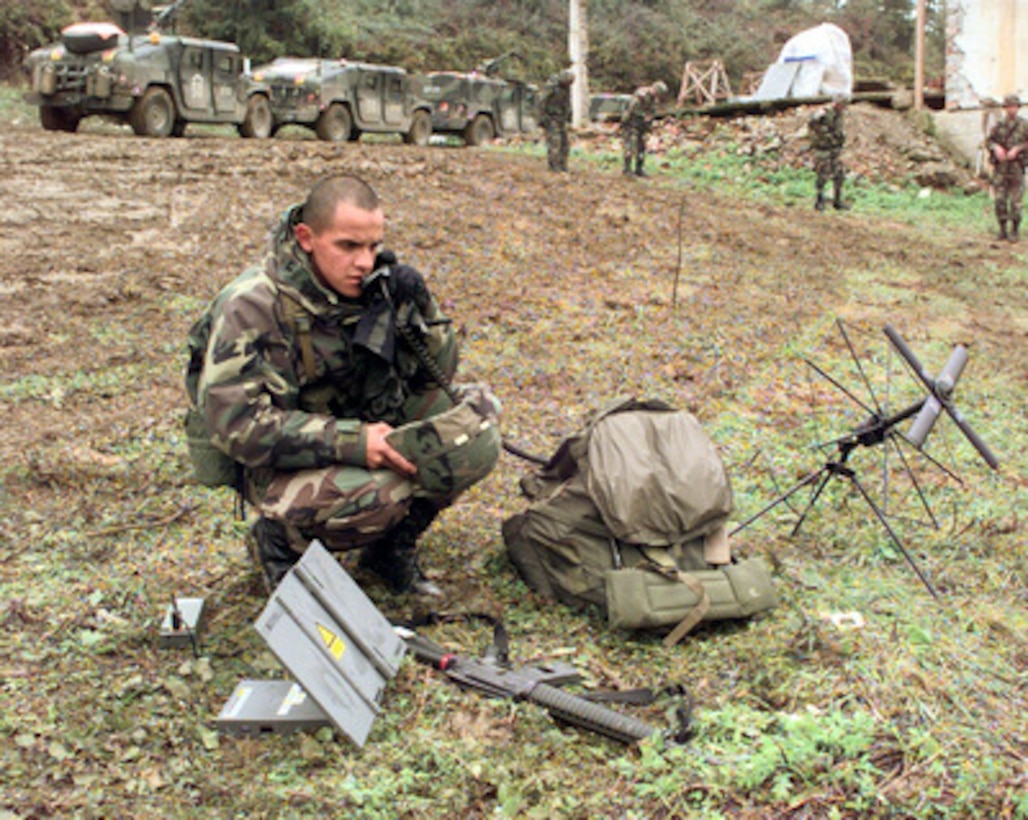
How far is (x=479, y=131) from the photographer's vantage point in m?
19.8

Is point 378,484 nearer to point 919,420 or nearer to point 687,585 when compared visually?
point 687,585

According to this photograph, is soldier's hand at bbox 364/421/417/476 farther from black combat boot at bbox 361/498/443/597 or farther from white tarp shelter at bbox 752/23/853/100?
white tarp shelter at bbox 752/23/853/100

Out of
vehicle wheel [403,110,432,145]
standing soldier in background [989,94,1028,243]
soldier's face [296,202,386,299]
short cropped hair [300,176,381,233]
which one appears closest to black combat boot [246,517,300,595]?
soldier's face [296,202,386,299]

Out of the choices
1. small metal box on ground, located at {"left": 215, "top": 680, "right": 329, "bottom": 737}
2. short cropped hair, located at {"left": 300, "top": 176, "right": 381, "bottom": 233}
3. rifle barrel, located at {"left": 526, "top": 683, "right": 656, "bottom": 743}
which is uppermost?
short cropped hair, located at {"left": 300, "top": 176, "right": 381, "bottom": 233}

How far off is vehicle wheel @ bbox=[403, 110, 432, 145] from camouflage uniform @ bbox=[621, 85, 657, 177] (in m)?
4.15

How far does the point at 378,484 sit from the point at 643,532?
2.59 feet

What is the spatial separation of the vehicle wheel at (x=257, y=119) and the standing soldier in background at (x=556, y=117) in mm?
3978

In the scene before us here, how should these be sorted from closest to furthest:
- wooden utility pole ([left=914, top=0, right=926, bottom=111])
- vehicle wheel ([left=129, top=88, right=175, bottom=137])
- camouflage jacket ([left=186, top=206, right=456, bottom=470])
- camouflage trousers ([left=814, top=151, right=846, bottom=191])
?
camouflage jacket ([left=186, top=206, right=456, bottom=470]) → vehicle wheel ([left=129, top=88, right=175, bottom=137]) → camouflage trousers ([left=814, top=151, right=846, bottom=191]) → wooden utility pole ([left=914, top=0, right=926, bottom=111])

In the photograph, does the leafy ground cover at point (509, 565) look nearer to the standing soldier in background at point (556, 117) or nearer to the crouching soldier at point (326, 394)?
the crouching soldier at point (326, 394)

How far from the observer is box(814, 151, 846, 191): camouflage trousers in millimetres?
14266

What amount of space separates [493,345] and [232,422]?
3.95m

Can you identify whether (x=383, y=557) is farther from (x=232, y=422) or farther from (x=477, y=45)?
(x=477, y=45)

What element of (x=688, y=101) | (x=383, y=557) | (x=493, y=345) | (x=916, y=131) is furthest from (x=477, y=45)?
(x=383, y=557)

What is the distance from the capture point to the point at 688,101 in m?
29.4
